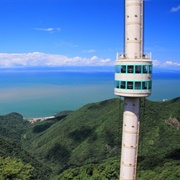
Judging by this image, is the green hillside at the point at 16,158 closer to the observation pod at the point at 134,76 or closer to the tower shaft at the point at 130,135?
the tower shaft at the point at 130,135

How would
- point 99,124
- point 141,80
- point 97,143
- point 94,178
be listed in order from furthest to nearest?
point 99,124, point 97,143, point 94,178, point 141,80

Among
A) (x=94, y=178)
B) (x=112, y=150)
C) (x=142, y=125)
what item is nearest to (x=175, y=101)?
(x=142, y=125)

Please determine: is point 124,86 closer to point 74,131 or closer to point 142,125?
point 142,125

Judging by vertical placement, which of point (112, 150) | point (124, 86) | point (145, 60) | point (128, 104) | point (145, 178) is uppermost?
point (145, 60)

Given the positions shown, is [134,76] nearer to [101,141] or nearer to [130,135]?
[130,135]

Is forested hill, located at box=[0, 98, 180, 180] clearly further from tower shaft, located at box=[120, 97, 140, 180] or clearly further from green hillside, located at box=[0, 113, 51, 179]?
tower shaft, located at box=[120, 97, 140, 180]

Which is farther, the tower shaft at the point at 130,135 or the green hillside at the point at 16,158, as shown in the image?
the green hillside at the point at 16,158

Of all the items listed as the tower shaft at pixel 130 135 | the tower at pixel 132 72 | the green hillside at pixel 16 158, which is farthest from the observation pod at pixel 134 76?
the green hillside at pixel 16 158
